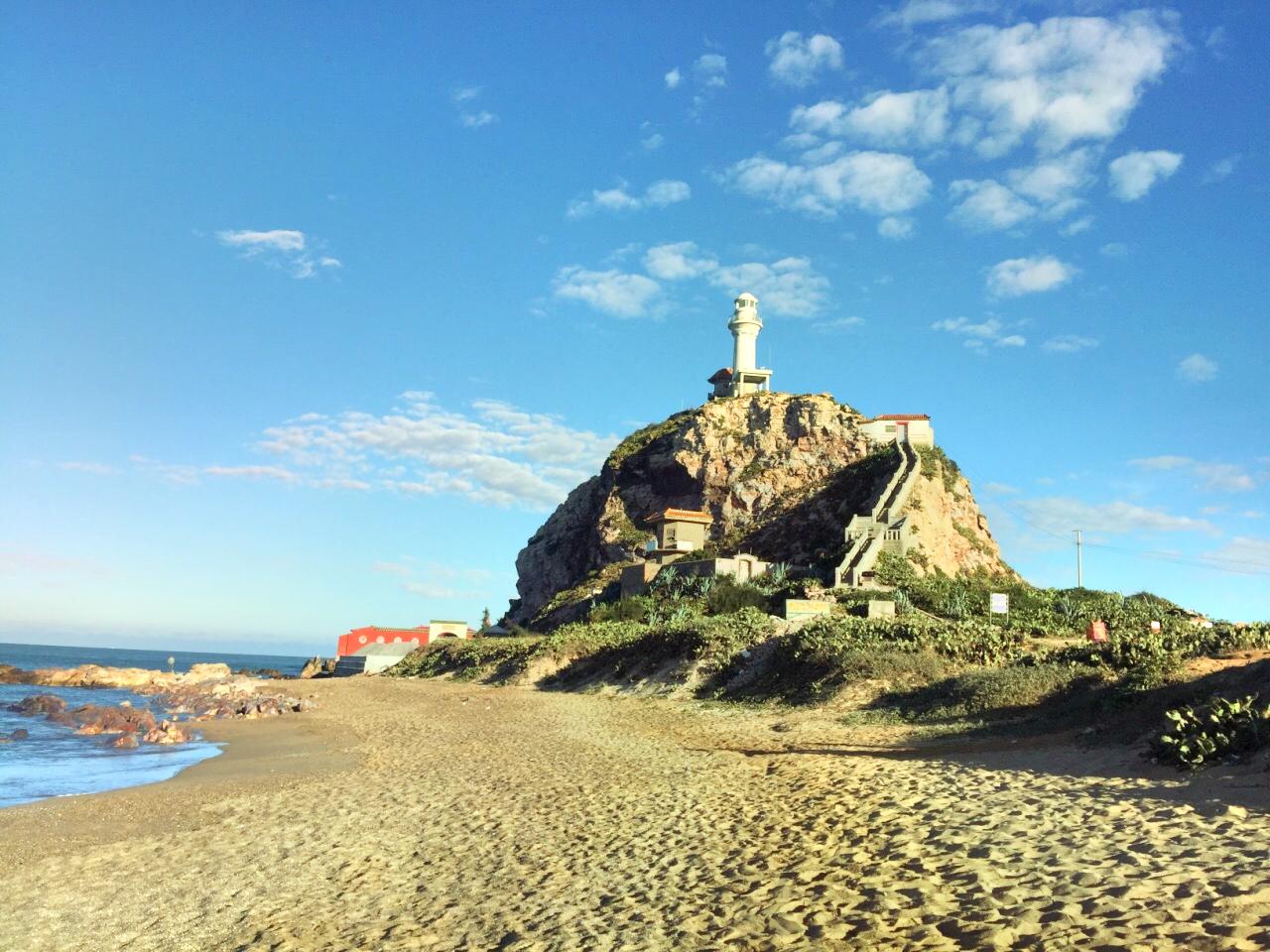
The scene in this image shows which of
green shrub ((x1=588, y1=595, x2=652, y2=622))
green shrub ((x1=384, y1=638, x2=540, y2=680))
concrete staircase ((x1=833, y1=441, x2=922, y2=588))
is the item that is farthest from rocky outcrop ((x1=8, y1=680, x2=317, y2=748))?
concrete staircase ((x1=833, y1=441, x2=922, y2=588))

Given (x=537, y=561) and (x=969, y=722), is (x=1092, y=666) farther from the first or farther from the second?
(x=537, y=561)

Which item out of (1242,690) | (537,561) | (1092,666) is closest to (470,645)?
(537,561)

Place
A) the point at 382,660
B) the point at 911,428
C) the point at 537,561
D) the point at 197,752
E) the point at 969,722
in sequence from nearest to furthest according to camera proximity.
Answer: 1. the point at 969,722
2. the point at 197,752
3. the point at 911,428
4. the point at 382,660
5. the point at 537,561

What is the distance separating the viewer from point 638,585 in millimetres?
61156

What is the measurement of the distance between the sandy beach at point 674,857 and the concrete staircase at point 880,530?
35.7 m

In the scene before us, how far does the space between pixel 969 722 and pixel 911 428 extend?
58.9 m

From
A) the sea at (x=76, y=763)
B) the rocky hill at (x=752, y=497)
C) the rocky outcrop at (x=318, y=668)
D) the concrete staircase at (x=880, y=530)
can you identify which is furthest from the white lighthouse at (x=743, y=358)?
the sea at (x=76, y=763)

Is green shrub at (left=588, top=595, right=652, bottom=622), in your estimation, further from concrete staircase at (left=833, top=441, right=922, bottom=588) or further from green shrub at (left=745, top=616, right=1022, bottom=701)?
green shrub at (left=745, top=616, right=1022, bottom=701)

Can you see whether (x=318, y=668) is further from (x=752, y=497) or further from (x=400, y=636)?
(x=752, y=497)

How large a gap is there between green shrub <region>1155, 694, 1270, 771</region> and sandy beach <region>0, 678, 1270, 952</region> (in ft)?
1.38

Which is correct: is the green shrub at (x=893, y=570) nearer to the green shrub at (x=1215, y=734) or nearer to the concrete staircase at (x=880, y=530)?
the concrete staircase at (x=880, y=530)

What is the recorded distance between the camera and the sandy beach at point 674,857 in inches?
257

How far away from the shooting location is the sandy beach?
6.52 m

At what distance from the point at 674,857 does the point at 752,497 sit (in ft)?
216
